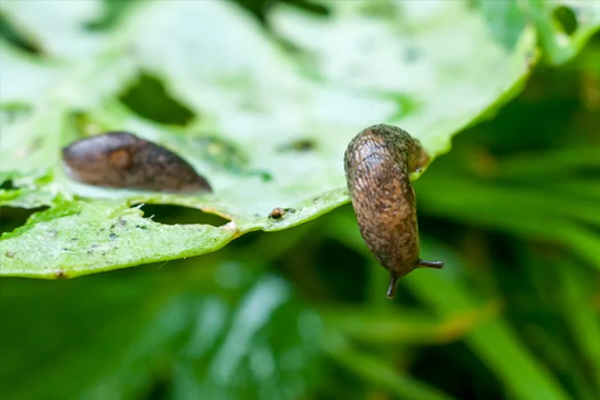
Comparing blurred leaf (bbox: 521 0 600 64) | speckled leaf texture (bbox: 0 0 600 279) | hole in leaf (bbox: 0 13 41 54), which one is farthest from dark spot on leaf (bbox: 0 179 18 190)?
blurred leaf (bbox: 521 0 600 64)

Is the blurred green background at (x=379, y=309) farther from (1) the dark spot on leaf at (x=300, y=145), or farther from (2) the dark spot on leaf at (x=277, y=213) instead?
(2) the dark spot on leaf at (x=277, y=213)

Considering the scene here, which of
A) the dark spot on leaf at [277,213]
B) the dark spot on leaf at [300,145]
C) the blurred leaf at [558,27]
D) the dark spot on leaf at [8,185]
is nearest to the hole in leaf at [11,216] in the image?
the dark spot on leaf at [8,185]

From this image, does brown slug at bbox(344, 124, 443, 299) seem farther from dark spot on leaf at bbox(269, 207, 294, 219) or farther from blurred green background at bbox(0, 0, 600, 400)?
blurred green background at bbox(0, 0, 600, 400)

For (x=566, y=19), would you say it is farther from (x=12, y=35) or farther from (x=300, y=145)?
(x=12, y=35)

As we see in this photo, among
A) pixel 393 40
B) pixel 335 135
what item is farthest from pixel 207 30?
pixel 335 135

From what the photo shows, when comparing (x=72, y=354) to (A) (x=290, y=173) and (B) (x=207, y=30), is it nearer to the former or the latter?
(A) (x=290, y=173)

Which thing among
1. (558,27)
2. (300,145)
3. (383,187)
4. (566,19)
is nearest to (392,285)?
(383,187)
